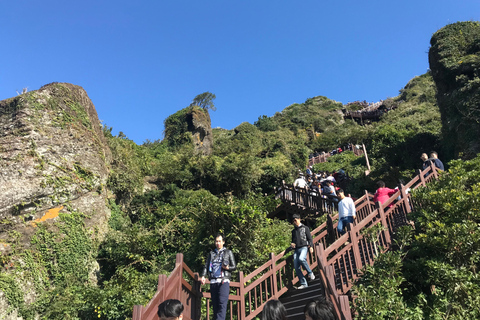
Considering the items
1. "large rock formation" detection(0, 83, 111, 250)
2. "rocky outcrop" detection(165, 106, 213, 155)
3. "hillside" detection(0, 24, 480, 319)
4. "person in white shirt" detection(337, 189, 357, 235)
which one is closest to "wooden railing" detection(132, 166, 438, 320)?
"person in white shirt" detection(337, 189, 357, 235)

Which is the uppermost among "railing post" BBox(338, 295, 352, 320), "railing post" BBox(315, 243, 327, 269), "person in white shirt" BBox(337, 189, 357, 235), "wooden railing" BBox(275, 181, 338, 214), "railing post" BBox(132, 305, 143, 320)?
"wooden railing" BBox(275, 181, 338, 214)

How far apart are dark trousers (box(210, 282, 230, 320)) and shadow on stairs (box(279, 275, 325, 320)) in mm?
1259

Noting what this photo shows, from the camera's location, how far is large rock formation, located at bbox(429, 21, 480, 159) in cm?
1314

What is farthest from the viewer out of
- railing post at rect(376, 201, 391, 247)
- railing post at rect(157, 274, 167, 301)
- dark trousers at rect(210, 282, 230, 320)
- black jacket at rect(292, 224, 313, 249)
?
black jacket at rect(292, 224, 313, 249)

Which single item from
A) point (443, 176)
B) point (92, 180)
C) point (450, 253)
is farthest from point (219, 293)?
point (92, 180)

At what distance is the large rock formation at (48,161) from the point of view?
1153cm

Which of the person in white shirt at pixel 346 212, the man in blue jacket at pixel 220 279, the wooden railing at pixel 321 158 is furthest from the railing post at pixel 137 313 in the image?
the wooden railing at pixel 321 158

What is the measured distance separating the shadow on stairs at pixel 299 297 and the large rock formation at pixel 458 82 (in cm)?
980

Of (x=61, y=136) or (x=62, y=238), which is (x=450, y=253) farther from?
(x=61, y=136)

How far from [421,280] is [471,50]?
14.8 metres

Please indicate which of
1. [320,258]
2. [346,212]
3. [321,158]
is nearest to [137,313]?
[320,258]

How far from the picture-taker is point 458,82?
1460cm

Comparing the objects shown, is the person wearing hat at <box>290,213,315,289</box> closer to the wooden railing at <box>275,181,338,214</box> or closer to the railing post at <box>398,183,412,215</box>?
the railing post at <box>398,183,412,215</box>

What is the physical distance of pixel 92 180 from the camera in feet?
45.4
